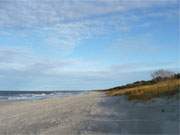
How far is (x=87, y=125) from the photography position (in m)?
15.7

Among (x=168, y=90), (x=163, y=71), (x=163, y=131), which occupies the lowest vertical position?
(x=163, y=131)

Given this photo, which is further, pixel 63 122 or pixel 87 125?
pixel 63 122

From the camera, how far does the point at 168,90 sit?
890 inches

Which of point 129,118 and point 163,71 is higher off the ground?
point 163,71

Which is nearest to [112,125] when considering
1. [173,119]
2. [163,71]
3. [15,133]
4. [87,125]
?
[87,125]

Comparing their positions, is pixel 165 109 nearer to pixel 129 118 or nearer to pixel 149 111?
pixel 149 111

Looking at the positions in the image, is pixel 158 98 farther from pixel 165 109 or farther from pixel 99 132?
pixel 99 132

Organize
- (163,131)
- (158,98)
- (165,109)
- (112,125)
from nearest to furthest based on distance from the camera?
(163,131) < (112,125) < (165,109) < (158,98)

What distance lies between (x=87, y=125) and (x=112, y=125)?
3.45 feet

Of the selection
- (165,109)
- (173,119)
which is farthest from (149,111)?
(173,119)

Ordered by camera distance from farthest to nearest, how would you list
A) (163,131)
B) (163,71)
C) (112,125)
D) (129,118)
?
(163,71), (129,118), (112,125), (163,131)

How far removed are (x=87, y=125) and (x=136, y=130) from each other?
2412 millimetres

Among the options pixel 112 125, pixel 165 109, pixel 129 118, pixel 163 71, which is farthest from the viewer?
pixel 163 71

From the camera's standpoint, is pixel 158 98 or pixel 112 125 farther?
pixel 158 98
